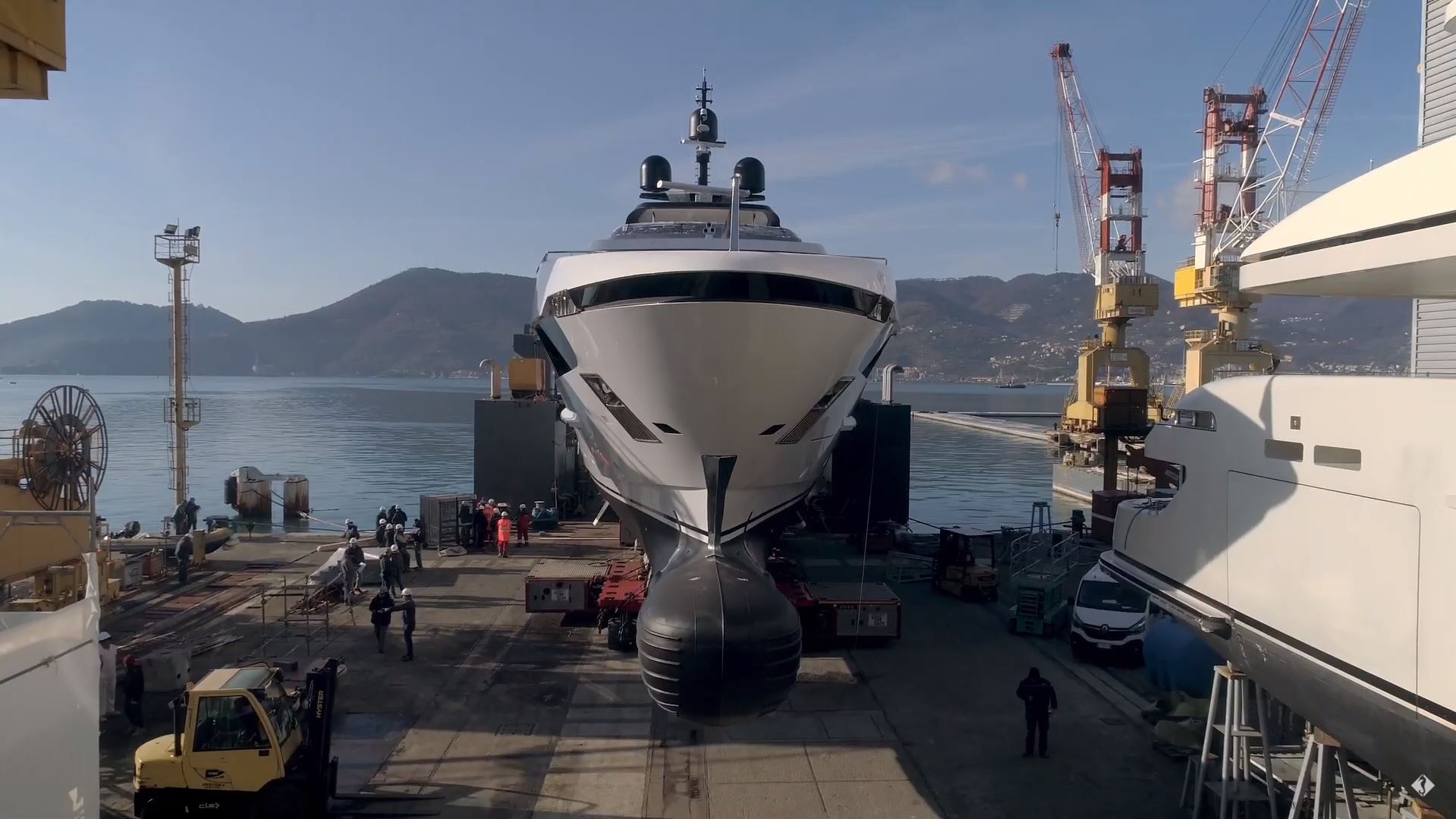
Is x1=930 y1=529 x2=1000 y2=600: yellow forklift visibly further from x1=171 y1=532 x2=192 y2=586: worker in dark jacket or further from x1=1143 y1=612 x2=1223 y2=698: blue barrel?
x1=171 y1=532 x2=192 y2=586: worker in dark jacket

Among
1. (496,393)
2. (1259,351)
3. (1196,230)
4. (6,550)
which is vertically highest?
(1196,230)

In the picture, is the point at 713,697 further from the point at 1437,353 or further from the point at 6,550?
the point at 1437,353

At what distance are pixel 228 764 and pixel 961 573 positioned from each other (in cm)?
1139

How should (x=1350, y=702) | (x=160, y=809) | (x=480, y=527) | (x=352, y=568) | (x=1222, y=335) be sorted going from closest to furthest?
(x=1350, y=702)
(x=160, y=809)
(x=352, y=568)
(x=480, y=527)
(x=1222, y=335)

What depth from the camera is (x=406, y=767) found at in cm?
731

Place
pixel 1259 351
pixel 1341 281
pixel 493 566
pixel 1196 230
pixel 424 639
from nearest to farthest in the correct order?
pixel 1341 281 → pixel 424 639 → pixel 493 566 → pixel 1259 351 → pixel 1196 230

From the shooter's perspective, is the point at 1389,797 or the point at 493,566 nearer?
the point at 1389,797

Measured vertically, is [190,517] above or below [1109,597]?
below

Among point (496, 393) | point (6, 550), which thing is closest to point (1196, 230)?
point (496, 393)

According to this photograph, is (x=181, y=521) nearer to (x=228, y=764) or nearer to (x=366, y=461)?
(x=228, y=764)

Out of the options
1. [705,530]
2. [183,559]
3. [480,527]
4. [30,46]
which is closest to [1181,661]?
[705,530]

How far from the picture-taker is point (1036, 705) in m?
7.63

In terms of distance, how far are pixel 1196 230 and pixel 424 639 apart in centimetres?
3452

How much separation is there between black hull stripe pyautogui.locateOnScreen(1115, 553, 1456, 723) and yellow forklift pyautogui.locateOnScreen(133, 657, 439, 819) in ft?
24.3
